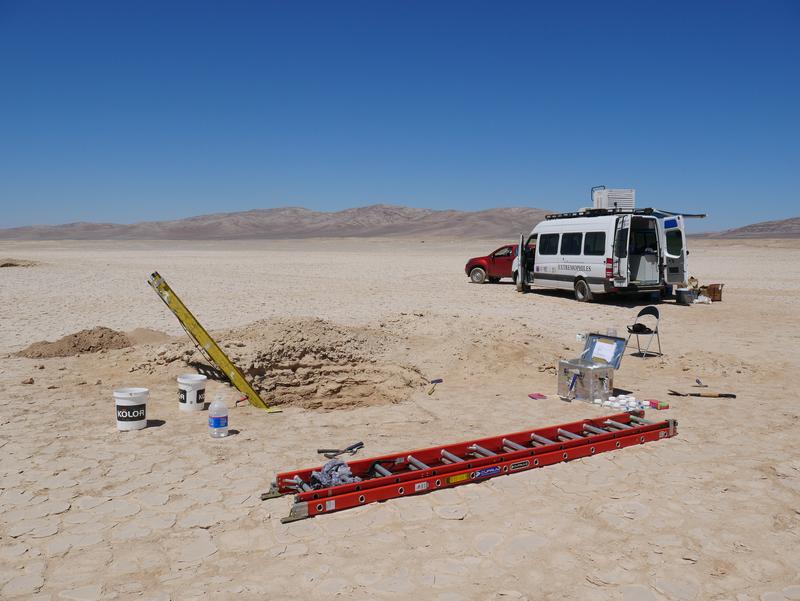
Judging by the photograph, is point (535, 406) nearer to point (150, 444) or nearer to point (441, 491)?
point (441, 491)

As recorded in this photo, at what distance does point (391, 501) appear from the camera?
4.84m

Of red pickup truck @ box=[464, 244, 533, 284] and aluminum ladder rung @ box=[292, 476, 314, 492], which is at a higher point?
red pickup truck @ box=[464, 244, 533, 284]

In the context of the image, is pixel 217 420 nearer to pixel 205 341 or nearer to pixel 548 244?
pixel 205 341

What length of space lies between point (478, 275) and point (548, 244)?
527 cm

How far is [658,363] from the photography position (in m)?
10.1

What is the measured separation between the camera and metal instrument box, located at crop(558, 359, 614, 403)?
7816 millimetres

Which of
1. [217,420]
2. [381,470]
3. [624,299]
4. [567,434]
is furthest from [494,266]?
[381,470]

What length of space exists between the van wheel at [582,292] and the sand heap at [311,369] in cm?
967

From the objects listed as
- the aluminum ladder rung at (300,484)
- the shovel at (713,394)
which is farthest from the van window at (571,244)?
the aluminum ladder rung at (300,484)

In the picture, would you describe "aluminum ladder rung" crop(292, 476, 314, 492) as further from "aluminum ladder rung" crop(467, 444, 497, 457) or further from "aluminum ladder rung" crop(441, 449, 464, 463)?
"aluminum ladder rung" crop(467, 444, 497, 457)

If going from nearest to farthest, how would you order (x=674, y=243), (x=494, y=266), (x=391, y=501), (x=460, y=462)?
(x=391, y=501) < (x=460, y=462) < (x=674, y=243) < (x=494, y=266)

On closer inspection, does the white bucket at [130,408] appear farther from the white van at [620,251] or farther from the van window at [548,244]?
the van window at [548,244]

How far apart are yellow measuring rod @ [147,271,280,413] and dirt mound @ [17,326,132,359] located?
3.30m

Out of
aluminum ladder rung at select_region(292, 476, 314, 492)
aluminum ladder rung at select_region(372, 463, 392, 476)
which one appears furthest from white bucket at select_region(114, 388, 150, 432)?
aluminum ladder rung at select_region(372, 463, 392, 476)
